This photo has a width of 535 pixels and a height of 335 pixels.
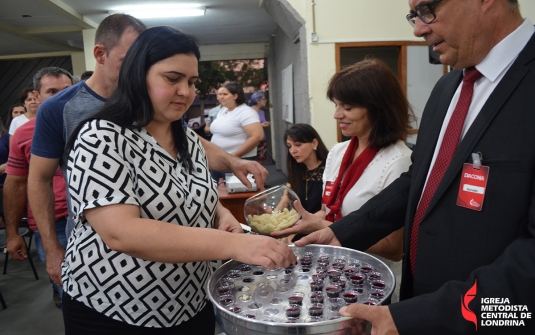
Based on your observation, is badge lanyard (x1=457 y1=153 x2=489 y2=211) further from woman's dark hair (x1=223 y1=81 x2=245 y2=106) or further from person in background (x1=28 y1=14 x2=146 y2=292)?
woman's dark hair (x1=223 y1=81 x2=245 y2=106)

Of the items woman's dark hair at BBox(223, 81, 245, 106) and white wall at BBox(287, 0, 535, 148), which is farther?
white wall at BBox(287, 0, 535, 148)

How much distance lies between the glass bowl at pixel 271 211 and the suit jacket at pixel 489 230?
19.4 inches

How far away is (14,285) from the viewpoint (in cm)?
388

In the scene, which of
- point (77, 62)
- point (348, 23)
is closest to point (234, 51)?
point (77, 62)

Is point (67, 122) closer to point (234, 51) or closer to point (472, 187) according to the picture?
point (472, 187)

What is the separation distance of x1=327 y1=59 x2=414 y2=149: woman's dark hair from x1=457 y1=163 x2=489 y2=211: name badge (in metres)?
0.72

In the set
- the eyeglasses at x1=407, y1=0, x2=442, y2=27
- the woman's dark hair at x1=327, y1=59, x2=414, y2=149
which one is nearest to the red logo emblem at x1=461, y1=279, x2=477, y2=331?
the eyeglasses at x1=407, y1=0, x2=442, y2=27

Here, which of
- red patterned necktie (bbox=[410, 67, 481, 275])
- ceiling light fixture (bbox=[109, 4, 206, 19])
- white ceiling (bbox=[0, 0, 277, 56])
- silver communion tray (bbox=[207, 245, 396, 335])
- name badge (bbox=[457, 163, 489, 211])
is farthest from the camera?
ceiling light fixture (bbox=[109, 4, 206, 19])

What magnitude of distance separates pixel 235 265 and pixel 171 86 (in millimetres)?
515

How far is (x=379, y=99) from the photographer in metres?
1.69

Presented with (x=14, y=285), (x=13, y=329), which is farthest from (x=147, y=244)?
(x=14, y=285)

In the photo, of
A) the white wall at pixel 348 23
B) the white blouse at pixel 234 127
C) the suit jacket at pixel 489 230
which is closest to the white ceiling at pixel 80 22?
the white wall at pixel 348 23

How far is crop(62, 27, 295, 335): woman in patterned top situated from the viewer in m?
0.97

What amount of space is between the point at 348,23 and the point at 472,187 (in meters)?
4.34
